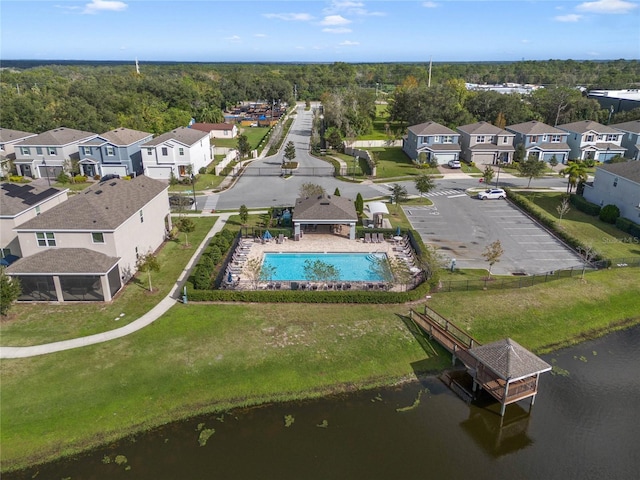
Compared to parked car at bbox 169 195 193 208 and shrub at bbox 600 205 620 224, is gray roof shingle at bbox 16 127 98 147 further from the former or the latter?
shrub at bbox 600 205 620 224

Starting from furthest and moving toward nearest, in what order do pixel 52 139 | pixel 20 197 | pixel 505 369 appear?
pixel 52 139
pixel 20 197
pixel 505 369

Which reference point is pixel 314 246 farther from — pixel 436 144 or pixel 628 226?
pixel 436 144

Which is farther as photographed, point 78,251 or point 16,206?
point 16,206

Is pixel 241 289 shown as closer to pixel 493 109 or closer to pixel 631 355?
pixel 631 355

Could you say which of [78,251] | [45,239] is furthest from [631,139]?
[45,239]

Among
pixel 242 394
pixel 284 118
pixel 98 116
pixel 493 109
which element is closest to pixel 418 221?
pixel 242 394

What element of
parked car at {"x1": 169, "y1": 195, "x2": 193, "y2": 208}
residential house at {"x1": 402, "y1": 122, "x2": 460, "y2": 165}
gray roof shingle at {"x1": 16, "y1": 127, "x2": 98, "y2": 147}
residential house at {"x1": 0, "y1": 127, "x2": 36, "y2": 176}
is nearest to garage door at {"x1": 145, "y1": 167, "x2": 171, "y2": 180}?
parked car at {"x1": 169, "y1": 195, "x2": 193, "y2": 208}
